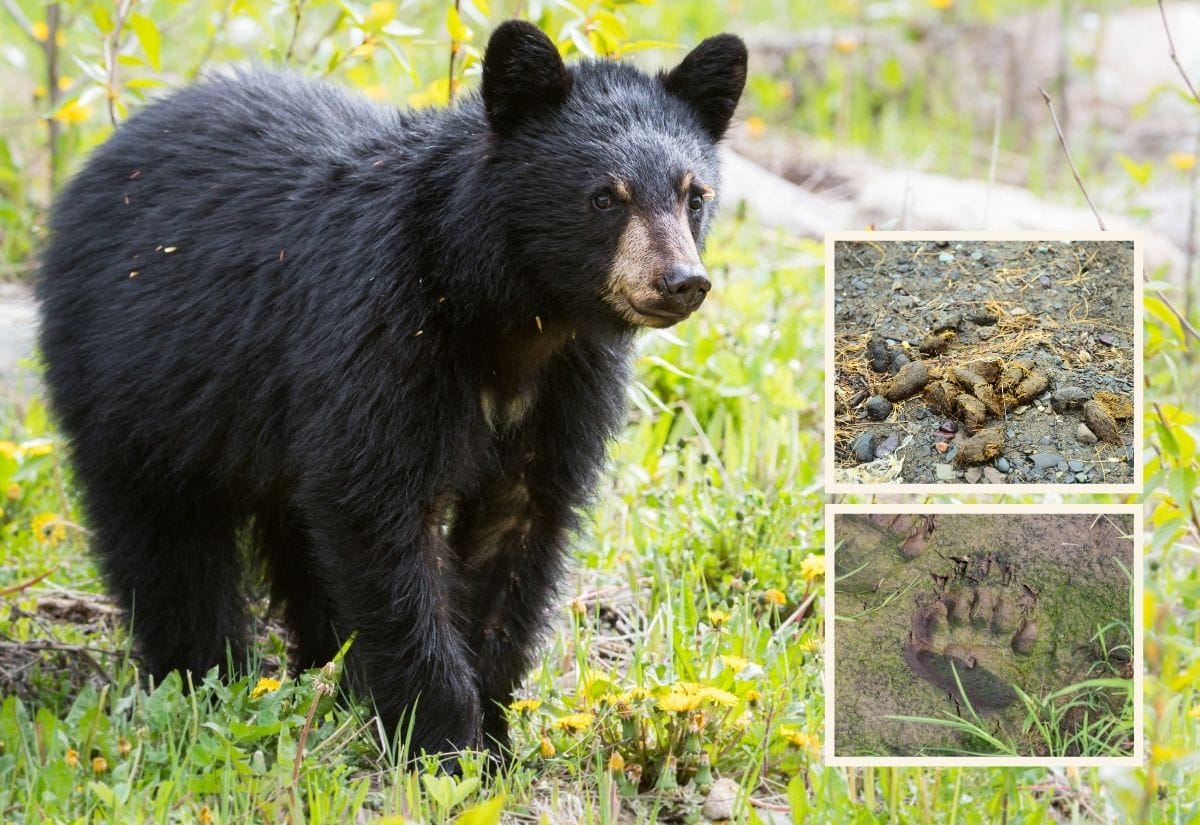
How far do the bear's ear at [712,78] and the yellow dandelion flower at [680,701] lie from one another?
1.72m

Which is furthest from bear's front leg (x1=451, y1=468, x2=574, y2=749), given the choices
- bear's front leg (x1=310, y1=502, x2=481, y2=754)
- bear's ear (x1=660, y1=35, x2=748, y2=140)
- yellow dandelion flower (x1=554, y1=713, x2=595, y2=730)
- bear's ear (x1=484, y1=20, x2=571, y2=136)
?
bear's ear (x1=660, y1=35, x2=748, y2=140)

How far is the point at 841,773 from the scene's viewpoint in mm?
3641

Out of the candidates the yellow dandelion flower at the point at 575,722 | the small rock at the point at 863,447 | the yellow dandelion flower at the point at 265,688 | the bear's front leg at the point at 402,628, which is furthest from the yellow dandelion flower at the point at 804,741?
the yellow dandelion flower at the point at 265,688

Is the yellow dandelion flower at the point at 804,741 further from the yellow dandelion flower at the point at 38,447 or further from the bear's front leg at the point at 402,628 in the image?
the yellow dandelion flower at the point at 38,447

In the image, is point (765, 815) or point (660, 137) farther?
point (660, 137)

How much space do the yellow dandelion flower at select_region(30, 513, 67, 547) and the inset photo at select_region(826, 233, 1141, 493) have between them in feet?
11.7

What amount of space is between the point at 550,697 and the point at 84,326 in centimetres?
195

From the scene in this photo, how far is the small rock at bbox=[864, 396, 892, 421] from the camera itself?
3031 millimetres

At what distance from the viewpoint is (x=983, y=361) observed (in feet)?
9.93

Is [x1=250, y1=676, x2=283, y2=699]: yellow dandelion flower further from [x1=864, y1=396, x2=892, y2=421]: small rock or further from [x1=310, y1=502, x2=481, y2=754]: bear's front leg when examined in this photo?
[x1=864, y1=396, x2=892, y2=421]: small rock

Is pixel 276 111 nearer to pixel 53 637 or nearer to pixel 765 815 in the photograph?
pixel 53 637

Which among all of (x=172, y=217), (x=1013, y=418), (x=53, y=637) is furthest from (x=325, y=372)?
(x=1013, y=418)

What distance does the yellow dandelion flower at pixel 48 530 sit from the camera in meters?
5.59

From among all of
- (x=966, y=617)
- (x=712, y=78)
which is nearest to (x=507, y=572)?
(x=712, y=78)
